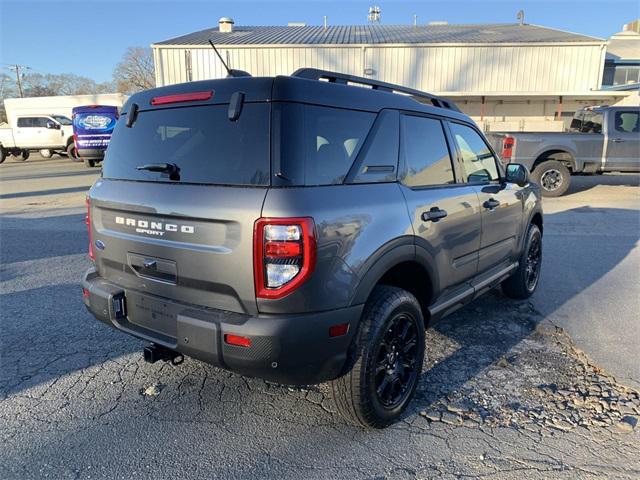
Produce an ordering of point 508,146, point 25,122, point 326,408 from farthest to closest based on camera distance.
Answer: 1. point 25,122
2. point 508,146
3. point 326,408

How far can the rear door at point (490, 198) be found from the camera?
142 inches

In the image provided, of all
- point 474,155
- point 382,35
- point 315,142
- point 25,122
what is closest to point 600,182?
point 382,35

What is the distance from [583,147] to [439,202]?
10371 millimetres

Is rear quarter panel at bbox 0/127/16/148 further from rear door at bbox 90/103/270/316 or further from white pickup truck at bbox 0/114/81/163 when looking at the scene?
rear door at bbox 90/103/270/316

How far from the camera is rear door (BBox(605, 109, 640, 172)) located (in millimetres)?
11344

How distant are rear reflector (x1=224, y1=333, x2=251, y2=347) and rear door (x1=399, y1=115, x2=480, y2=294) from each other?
124cm

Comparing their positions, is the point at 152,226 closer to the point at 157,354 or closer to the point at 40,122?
the point at 157,354

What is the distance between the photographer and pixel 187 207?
2299 mm

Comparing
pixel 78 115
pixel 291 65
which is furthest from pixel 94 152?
pixel 291 65

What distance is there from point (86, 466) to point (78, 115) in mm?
19524

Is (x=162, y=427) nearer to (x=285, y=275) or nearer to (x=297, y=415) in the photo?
(x=297, y=415)

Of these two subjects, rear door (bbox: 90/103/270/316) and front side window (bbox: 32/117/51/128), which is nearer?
rear door (bbox: 90/103/270/316)

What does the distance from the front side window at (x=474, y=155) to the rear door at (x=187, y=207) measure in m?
1.94

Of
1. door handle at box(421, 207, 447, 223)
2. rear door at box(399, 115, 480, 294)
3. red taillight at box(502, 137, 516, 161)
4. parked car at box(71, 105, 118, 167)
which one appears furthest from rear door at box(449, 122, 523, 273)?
parked car at box(71, 105, 118, 167)
